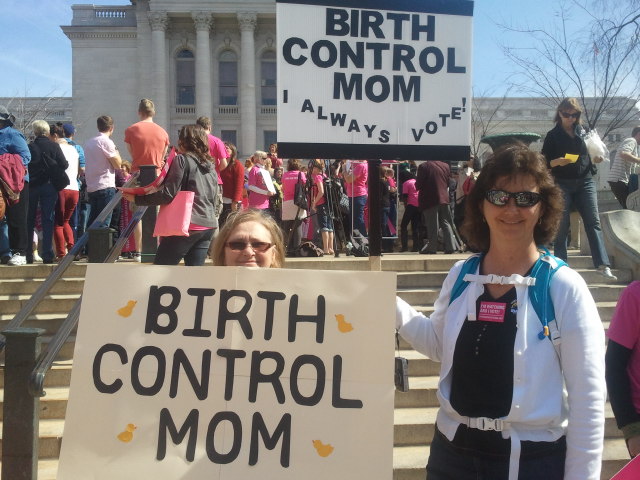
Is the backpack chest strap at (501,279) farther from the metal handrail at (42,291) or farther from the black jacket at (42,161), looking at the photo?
the black jacket at (42,161)

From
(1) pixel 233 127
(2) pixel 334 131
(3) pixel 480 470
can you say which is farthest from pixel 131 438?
(1) pixel 233 127

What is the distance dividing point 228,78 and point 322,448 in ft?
179

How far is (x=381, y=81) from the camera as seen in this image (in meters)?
3.01

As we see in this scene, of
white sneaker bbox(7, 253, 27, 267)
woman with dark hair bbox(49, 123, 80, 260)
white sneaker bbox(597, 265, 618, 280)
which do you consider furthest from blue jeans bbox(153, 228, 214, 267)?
white sneaker bbox(597, 265, 618, 280)

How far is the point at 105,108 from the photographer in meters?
53.5

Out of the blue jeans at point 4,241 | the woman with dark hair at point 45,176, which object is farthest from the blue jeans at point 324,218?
the blue jeans at point 4,241

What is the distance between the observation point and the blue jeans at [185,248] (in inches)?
223

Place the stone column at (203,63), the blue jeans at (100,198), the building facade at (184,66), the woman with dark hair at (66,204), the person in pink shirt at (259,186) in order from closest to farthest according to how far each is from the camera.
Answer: the woman with dark hair at (66,204) < the blue jeans at (100,198) < the person in pink shirt at (259,186) < the stone column at (203,63) < the building facade at (184,66)

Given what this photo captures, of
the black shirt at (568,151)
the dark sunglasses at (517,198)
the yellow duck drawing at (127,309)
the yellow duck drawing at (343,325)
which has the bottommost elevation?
the yellow duck drawing at (343,325)

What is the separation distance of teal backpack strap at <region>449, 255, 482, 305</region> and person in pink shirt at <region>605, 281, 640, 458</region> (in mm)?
718

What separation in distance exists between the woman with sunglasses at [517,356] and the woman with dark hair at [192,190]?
3.59 meters

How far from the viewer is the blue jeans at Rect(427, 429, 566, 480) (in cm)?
214

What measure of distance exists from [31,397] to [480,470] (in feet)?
10.4

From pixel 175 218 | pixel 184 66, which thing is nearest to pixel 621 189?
pixel 175 218
